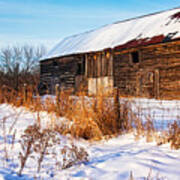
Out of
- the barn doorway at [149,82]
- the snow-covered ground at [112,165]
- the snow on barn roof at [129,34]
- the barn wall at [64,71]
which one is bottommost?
the snow-covered ground at [112,165]

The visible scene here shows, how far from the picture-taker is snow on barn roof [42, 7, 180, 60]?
15.3 m

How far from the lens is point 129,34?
17812 mm

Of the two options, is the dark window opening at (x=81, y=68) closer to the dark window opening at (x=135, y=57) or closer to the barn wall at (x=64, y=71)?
the barn wall at (x=64, y=71)

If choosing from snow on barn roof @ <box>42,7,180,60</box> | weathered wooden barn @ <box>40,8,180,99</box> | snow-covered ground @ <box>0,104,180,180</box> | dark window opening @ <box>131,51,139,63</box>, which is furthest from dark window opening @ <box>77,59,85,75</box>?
snow-covered ground @ <box>0,104,180,180</box>

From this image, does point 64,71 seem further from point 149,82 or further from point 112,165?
point 112,165

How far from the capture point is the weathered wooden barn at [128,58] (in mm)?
14805

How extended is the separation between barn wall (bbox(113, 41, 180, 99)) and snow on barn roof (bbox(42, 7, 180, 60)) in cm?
56

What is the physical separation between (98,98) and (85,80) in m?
14.2

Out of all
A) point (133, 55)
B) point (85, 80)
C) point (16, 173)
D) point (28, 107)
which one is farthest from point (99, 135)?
point (85, 80)

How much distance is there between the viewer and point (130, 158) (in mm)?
3357

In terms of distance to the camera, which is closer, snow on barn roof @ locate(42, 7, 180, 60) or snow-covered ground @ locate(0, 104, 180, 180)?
snow-covered ground @ locate(0, 104, 180, 180)

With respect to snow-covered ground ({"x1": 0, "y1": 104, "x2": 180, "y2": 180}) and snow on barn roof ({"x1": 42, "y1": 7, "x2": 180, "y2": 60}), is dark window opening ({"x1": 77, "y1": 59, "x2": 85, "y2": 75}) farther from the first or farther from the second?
snow-covered ground ({"x1": 0, "y1": 104, "x2": 180, "y2": 180})

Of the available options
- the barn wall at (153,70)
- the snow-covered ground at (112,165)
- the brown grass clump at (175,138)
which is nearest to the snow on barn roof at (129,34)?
the barn wall at (153,70)

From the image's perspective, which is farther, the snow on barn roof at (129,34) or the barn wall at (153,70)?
the snow on barn roof at (129,34)
